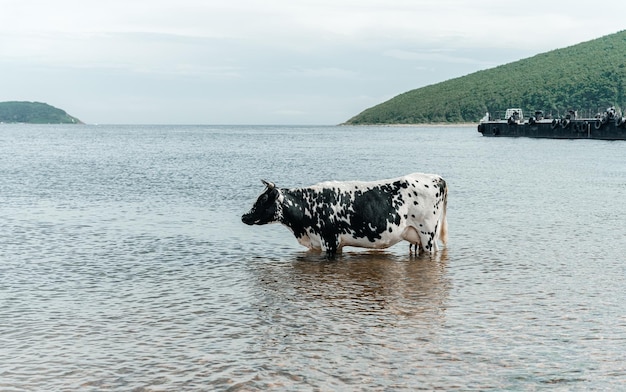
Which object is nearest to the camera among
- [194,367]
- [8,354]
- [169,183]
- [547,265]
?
[194,367]

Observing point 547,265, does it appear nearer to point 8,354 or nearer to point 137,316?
point 137,316

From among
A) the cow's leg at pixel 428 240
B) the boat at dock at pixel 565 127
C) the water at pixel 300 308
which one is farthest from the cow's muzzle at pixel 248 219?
the boat at dock at pixel 565 127

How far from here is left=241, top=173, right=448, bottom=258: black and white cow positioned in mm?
13797

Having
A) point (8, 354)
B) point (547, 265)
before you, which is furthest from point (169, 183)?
point (8, 354)

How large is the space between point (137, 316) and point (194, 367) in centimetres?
242

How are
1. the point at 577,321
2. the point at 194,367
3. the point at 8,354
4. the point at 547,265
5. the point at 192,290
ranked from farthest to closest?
1. the point at 547,265
2. the point at 192,290
3. the point at 577,321
4. the point at 8,354
5. the point at 194,367

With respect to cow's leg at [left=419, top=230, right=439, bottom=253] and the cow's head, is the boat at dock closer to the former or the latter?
cow's leg at [left=419, top=230, right=439, bottom=253]

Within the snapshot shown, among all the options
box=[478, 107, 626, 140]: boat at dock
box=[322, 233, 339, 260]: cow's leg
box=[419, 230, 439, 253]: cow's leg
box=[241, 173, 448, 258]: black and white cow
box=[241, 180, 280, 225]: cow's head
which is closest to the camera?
box=[241, 173, 448, 258]: black and white cow

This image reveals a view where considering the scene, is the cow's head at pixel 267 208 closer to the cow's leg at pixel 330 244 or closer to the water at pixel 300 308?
the water at pixel 300 308

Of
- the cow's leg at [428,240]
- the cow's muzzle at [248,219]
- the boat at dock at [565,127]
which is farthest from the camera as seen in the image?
the boat at dock at [565,127]

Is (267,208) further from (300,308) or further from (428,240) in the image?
(300,308)

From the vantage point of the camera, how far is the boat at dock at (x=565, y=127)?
98.9 m

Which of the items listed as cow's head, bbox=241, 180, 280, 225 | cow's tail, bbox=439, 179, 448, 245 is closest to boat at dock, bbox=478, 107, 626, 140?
cow's tail, bbox=439, 179, 448, 245

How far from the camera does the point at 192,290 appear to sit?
11.3 metres
